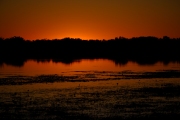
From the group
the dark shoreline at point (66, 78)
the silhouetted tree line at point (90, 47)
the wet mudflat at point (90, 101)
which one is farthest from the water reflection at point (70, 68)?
the silhouetted tree line at point (90, 47)

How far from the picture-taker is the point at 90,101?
26.5m

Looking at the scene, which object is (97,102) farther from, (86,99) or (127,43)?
(127,43)

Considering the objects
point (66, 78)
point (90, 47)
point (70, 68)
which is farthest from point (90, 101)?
point (90, 47)

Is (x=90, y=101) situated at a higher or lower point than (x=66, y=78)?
lower

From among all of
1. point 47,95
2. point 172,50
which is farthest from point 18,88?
point 172,50

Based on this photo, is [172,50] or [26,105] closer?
[26,105]

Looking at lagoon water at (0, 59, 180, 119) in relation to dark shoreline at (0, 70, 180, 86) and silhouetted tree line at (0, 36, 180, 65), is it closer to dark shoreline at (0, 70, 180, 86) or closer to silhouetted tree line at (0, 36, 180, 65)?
dark shoreline at (0, 70, 180, 86)

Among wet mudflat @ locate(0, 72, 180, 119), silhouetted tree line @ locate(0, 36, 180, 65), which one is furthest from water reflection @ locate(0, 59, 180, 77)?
silhouetted tree line @ locate(0, 36, 180, 65)

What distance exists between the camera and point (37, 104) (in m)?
25.5

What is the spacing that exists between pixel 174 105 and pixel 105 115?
5.12 m

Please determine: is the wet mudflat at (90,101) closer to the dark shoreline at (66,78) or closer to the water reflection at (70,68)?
the dark shoreline at (66,78)

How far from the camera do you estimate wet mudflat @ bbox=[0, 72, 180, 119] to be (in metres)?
22.1

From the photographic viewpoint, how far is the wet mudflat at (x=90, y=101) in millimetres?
22141

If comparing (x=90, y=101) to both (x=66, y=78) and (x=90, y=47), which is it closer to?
(x=66, y=78)
